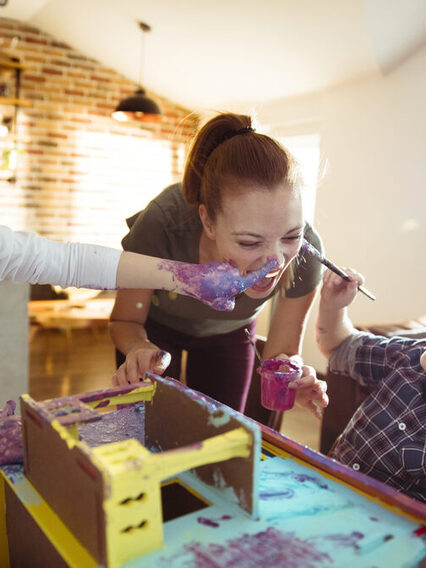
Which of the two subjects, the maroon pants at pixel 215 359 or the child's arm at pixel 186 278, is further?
the maroon pants at pixel 215 359

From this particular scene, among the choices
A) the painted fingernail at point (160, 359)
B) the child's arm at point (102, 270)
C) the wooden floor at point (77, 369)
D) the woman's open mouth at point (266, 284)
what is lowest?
the wooden floor at point (77, 369)

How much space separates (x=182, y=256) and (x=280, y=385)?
0.46 metres

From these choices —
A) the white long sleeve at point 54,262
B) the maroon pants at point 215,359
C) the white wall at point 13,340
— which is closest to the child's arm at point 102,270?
the white long sleeve at point 54,262

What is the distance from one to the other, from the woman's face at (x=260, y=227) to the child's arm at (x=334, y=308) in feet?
0.82

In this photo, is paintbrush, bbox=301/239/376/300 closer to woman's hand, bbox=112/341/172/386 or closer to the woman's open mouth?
the woman's open mouth

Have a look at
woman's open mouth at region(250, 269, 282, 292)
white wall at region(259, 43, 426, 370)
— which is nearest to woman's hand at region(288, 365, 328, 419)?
woman's open mouth at region(250, 269, 282, 292)

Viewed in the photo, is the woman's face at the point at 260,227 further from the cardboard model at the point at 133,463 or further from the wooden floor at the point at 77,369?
the wooden floor at the point at 77,369

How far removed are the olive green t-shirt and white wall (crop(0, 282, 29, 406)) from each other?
812 mm

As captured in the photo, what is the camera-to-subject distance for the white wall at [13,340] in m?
2.20

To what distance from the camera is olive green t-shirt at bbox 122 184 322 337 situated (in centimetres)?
144

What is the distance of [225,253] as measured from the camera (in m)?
1.29

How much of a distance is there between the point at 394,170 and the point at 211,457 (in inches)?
120

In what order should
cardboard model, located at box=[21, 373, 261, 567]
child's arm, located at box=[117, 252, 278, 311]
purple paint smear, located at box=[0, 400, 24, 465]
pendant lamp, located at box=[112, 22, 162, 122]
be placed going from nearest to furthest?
cardboard model, located at box=[21, 373, 261, 567], purple paint smear, located at box=[0, 400, 24, 465], child's arm, located at box=[117, 252, 278, 311], pendant lamp, located at box=[112, 22, 162, 122]

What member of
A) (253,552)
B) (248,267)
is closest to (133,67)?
(248,267)
